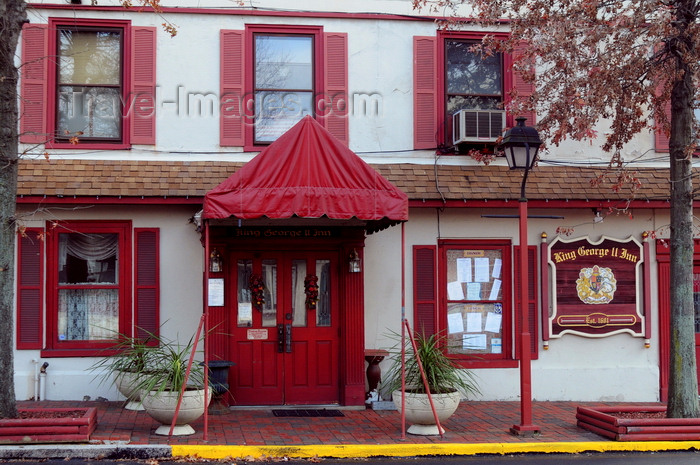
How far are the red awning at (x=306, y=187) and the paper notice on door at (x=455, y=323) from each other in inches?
135

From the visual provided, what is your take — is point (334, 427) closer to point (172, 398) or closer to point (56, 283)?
point (172, 398)

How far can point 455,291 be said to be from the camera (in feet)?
41.2

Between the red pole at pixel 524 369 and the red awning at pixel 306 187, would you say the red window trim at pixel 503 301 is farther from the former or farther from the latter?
the red awning at pixel 306 187

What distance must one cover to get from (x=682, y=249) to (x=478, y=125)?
11.6ft

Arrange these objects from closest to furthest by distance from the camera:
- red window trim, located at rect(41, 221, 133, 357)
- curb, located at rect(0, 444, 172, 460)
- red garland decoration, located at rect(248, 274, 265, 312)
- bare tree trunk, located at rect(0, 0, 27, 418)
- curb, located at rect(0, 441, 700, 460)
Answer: curb, located at rect(0, 444, 172, 460) → curb, located at rect(0, 441, 700, 460) → bare tree trunk, located at rect(0, 0, 27, 418) → red window trim, located at rect(41, 221, 133, 357) → red garland decoration, located at rect(248, 274, 265, 312)

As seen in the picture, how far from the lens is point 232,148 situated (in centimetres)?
1216

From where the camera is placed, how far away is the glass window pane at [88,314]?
463 inches

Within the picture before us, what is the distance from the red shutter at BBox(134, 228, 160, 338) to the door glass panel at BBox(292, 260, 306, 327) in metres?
2.00

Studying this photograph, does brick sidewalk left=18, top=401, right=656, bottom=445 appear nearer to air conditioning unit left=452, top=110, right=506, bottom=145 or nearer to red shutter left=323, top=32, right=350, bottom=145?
air conditioning unit left=452, top=110, right=506, bottom=145

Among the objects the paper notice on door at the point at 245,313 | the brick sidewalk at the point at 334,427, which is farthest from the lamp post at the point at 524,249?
the paper notice on door at the point at 245,313

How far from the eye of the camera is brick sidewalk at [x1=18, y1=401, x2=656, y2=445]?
949 centimetres

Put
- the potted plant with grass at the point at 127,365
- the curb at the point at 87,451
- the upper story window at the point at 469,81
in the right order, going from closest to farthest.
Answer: the curb at the point at 87,451
the potted plant with grass at the point at 127,365
the upper story window at the point at 469,81

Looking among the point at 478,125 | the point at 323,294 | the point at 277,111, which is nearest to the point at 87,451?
the point at 323,294

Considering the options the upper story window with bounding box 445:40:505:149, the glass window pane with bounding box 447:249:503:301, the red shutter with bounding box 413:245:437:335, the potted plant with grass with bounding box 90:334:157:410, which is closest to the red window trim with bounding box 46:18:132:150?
the potted plant with grass with bounding box 90:334:157:410
